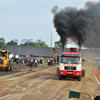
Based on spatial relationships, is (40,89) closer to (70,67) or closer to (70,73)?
(70,73)

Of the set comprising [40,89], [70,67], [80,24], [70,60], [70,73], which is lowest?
[40,89]

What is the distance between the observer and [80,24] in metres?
33.8

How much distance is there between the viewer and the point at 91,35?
118 ft

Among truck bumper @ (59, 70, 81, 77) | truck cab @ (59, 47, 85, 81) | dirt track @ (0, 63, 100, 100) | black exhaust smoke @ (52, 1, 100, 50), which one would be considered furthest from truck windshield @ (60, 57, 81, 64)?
black exhaust smoke @ (52, 1, 100, 50)

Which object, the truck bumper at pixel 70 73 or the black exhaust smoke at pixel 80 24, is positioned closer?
the truck bumper at pixel 70 73

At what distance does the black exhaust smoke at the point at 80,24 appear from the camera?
111ft

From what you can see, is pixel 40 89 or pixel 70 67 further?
pixel 70 67

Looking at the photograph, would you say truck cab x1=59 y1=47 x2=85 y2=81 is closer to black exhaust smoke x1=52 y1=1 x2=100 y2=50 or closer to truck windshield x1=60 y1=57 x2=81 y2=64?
truck windshield x1=60 y1=57 x2=81 y2=64

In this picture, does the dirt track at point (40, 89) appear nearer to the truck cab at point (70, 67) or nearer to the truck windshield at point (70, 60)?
the truck cab at point (70, 67)

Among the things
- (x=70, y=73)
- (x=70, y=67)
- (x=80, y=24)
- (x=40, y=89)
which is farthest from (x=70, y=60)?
(x=80, y=24)

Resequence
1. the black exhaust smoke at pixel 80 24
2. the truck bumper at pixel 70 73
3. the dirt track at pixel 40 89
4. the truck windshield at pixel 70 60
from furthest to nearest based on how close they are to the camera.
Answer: the black exhaust smoke at pixel 80 24 < the truck windshield at pixel 70 60 < the truck bumper at pixel 70 73 < the dirt track at pixel 40 89

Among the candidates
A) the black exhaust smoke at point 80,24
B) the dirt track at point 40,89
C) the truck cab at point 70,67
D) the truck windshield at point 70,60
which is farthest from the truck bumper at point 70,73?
the black exhaust smoke at point 80,24

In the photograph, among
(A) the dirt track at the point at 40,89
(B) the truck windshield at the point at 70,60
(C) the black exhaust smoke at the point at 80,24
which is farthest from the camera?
(C) the black exhaust smoke at the point at 80,24

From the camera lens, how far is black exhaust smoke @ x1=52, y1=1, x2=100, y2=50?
33691 mm
